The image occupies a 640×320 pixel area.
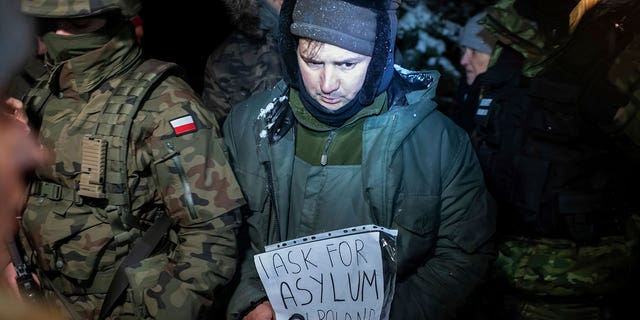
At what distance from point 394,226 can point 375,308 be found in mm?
334

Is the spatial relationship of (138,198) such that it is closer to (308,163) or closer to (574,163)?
(308,163)

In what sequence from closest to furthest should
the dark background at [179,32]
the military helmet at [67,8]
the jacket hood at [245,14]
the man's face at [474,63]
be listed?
the military helmet at [67,8]
the jacket hood at [245,14]
the man's face at [474,63]
the dark background at [179,32]

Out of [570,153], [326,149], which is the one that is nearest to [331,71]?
[326,149]

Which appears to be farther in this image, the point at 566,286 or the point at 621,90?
the point at 566,286

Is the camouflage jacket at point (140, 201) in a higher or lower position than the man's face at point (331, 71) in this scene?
lower

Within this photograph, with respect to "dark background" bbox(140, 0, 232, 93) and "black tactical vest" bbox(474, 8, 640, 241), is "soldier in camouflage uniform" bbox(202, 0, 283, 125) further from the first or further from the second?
"dark background" bbox(140, 0, 232, 93)

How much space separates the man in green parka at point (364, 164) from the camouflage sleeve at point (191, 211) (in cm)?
14

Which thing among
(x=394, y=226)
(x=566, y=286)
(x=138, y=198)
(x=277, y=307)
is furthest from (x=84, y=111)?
(x=566, y=286)

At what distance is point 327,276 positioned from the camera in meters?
2.27

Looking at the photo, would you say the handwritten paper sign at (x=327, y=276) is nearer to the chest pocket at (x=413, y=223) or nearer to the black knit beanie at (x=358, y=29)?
the chest pocket at (x=413, y=223)

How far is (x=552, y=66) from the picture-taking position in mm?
3236

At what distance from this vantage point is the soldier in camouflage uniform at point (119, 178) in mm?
2363

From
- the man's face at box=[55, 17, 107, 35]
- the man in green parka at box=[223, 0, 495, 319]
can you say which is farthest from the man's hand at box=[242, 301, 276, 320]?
the man's face at box=[55, 17, 107, 35]

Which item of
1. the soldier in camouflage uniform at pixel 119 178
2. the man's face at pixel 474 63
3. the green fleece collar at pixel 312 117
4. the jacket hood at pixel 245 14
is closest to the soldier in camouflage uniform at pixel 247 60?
the jacket hood at pixel 245 14
